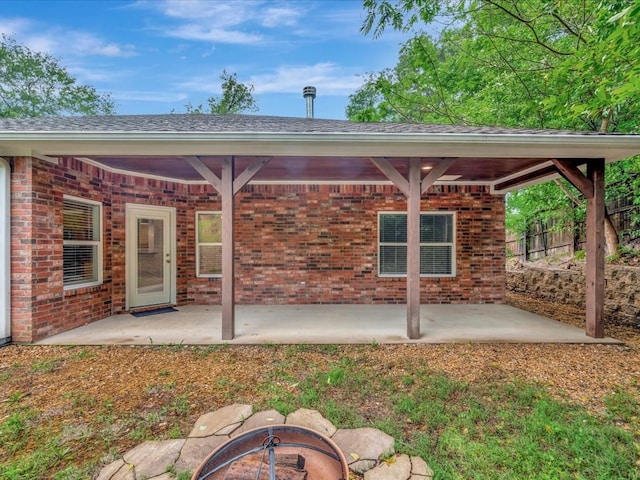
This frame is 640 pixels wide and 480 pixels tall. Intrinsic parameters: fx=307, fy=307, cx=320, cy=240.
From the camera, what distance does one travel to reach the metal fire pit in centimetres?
134

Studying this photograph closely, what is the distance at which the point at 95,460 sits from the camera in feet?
6.56

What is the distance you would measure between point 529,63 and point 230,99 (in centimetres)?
1587

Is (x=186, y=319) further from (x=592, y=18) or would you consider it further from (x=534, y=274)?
(x=592, y=18)

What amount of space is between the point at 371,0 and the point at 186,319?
7609 mm

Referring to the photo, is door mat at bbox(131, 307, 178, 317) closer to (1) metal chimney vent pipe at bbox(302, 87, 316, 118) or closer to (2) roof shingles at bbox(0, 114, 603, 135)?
(2) roof shingles at bbox(0, 114, 603, 135)

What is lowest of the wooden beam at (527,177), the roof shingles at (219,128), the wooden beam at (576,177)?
the wooden beam at (576,177)

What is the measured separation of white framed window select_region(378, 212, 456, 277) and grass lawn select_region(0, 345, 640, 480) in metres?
3.02

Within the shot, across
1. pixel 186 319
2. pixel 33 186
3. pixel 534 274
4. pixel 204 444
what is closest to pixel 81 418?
pixel 204 444

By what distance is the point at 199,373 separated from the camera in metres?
3.33

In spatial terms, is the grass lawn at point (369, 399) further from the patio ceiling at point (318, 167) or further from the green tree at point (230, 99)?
the green tree at point (230, 99)

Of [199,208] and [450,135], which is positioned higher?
[450,135]

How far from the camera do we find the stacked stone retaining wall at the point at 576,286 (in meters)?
5.39

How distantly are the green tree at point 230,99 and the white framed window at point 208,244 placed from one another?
13556mm

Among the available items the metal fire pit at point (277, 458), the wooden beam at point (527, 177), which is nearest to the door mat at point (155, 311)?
the metal fire pit at point (277, 458)
